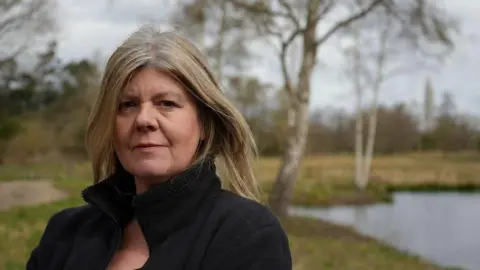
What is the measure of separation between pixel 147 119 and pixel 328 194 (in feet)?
69.7

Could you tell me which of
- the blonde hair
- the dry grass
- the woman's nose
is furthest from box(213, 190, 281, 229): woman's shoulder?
the dry grass

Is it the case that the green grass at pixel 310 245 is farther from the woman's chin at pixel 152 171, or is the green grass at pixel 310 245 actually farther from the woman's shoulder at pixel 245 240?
the woman's shoulder at pixel 245 240

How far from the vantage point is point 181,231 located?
4.93 ft

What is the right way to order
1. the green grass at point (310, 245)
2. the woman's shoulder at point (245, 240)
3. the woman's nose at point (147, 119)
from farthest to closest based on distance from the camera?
the green grass at point (310, 245) → the woman's nose at point (147, 119) → the woman's shoulder at point (245, 240)

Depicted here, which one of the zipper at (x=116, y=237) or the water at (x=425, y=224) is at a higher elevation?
the zipper at (x=116, y=237)

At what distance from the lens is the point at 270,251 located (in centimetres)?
143

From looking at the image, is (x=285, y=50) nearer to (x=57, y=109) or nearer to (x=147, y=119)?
(x=147, y=119)

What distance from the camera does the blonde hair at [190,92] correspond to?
1533mm

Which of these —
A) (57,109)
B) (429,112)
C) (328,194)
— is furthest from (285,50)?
(429,112)

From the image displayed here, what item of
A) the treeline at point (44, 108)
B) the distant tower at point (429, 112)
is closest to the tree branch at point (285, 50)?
the treeline at point (44, 108)

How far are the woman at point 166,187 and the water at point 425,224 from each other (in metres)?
10.9

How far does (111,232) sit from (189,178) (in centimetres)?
30

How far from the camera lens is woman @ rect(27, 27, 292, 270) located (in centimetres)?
146

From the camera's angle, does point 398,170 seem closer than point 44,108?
No
